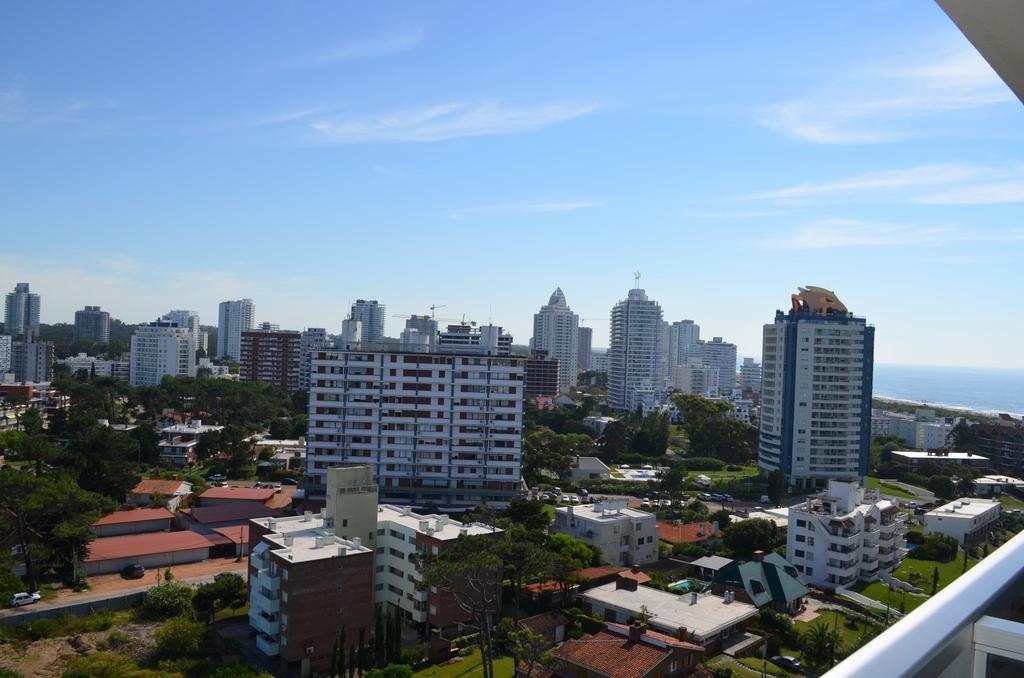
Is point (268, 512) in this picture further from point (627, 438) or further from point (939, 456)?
point (939, 456)

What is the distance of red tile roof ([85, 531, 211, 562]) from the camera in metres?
12.6

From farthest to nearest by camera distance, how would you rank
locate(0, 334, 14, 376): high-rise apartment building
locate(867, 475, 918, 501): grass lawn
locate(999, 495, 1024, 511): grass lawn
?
1. locate(0, 334, 14, 376): high-rise apartment building
2. locate(867, 475, 918, 501): grass lawn
3. locate(999, 495, 1024, 511): grass lawn

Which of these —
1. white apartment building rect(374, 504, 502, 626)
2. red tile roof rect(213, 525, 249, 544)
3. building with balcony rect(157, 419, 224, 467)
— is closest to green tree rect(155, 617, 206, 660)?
white apartment building rect(374, 504, 502, 626)

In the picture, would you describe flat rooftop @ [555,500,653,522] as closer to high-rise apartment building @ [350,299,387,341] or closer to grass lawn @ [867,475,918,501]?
grass lawn @ [867,475,918,501]

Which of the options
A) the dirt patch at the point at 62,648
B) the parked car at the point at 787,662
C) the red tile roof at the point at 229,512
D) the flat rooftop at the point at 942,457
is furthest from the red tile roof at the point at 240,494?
the flat rooftop at the point at 942,457

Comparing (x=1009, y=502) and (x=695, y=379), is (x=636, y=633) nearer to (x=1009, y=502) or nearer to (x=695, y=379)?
(x=1009, y=502)

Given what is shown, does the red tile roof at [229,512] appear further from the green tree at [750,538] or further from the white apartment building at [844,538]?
the white apartment building at [844,538]

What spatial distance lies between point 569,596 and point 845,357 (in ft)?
50.5

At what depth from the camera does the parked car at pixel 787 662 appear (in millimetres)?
9188

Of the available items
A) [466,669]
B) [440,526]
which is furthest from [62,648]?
[466,669]

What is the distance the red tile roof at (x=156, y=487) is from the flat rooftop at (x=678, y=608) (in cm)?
1046

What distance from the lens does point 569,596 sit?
11.2m

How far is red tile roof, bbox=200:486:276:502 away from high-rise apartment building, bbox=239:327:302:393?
66.9 feet

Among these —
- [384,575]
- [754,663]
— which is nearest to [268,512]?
[384,575]
